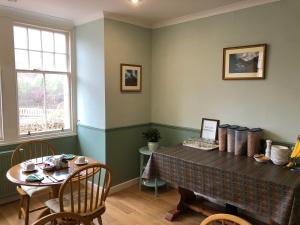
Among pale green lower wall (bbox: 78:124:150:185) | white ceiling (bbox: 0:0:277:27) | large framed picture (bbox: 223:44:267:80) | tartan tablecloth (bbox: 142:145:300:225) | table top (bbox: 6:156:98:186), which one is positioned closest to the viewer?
tartan tablecloth (bbox: 142:145:300:225)

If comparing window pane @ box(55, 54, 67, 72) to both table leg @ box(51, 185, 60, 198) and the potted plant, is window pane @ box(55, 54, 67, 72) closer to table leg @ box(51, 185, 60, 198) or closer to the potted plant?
the potted plant

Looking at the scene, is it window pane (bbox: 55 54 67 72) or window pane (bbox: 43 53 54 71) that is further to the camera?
window pane (bbox: 55 54 67 72)

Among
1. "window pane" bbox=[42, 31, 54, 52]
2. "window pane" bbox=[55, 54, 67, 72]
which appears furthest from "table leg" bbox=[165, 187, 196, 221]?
"window pane" bbox=[42, 31, 54, 52]

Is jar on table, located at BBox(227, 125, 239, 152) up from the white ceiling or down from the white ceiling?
down

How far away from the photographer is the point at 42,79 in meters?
3.51

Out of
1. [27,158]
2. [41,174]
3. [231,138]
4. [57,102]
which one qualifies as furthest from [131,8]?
[27,158]

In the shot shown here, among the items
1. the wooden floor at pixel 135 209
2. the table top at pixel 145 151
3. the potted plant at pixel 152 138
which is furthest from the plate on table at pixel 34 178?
the potted plant at pixel 152 138

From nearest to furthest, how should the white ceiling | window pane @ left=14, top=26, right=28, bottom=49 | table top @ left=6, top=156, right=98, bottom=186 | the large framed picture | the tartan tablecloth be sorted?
1. the tartan tablecloth
2. table top @ left=6, top=156, right=98, bottom=186
3. the large framed picture
4. the white ceiling
5. window pane @ left=14, top=26, right=28, bottom=49

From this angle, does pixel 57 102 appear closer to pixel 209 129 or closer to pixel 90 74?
pixel 90 74

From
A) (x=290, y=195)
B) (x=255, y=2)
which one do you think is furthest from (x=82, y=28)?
(x=290, y=195)

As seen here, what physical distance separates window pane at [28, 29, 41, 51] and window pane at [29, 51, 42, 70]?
7 cm

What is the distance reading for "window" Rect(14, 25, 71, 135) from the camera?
331 cm

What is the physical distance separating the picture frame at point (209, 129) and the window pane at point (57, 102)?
2.08 m

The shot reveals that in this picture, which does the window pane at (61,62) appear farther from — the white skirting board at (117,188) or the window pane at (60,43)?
the white skirting board at (117,188)
